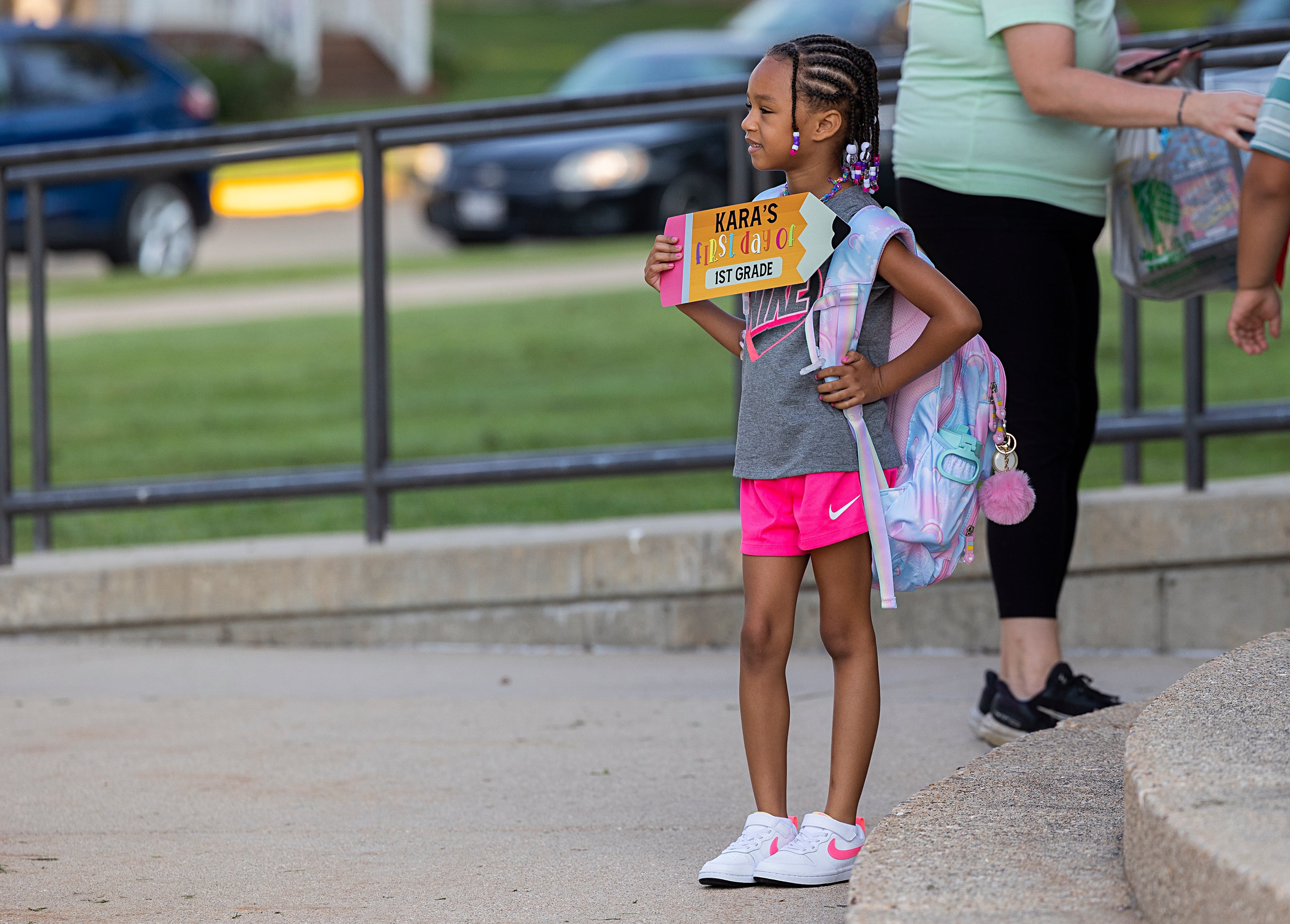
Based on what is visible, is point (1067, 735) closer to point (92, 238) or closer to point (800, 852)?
point (800, 852)

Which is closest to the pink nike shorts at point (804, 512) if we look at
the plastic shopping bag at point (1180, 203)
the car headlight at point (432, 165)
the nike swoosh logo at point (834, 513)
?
the nike swoosh logo at point (834, 513)

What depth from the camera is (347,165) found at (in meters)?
20.8

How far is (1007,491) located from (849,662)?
0.36 metres

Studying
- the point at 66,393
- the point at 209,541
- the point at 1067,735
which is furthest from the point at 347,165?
the point at 1067,735

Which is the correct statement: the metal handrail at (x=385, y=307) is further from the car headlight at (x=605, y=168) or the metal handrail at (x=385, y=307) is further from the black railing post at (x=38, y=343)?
the car headlight at (x=605, y=168)

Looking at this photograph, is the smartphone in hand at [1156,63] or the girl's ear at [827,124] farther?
the smartphone in hand at [1156,63]

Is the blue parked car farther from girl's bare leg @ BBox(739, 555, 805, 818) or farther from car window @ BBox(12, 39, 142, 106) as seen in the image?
girl's bare leg @ BBox(739, 555, 805, 818)

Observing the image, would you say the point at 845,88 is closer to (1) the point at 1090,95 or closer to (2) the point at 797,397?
(2) the point at 797,397

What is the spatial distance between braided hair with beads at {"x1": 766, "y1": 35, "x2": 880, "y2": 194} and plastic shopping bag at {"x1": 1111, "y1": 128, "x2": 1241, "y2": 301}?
961mm

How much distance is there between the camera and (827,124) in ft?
8.70

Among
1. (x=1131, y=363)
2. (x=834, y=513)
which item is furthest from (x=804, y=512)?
(x=1131, y=363)

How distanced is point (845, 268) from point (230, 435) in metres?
5.13

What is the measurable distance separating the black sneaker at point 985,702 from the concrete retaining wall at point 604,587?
2.70 feet

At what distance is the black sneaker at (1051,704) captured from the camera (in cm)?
333
